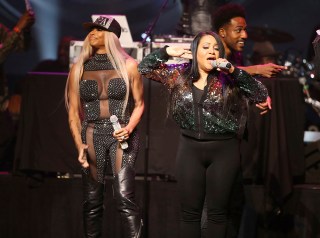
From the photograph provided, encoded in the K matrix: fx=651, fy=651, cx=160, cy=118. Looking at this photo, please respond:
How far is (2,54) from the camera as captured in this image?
688cm

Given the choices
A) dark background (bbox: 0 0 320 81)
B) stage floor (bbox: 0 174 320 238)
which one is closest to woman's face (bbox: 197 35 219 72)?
stage floor (bbox: 0 174 320 238)

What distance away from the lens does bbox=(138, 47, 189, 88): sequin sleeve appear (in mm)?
5184

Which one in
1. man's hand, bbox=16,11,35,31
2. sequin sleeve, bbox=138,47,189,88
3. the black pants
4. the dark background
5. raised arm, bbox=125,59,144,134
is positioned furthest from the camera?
the dark background

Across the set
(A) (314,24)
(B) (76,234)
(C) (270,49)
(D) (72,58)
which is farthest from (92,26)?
(A) (314,24)

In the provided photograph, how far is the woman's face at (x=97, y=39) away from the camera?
5.48 m

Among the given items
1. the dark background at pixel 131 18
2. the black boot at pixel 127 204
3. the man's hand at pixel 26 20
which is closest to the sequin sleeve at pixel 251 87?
the black boot at pixel 127 204

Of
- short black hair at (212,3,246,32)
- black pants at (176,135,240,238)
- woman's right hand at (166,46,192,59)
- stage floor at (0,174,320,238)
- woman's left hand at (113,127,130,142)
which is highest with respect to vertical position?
short black hair at (212,3,246,32)

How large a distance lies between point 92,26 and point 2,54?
68.7 inches

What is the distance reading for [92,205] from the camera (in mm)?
5484

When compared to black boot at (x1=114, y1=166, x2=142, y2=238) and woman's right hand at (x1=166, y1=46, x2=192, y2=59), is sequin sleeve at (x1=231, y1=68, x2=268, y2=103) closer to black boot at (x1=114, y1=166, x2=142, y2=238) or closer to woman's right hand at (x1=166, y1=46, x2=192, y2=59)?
woman's right hand at (x1=166, y1=46, x2=192, y2=59)

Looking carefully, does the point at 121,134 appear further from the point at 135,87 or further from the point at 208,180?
the point at 208,180

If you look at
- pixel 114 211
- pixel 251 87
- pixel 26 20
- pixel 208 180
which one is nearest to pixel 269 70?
pixel 251 87

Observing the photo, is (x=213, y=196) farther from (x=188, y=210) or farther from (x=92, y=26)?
(x=92, y=26)

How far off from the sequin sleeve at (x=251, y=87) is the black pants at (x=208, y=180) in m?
0.38
